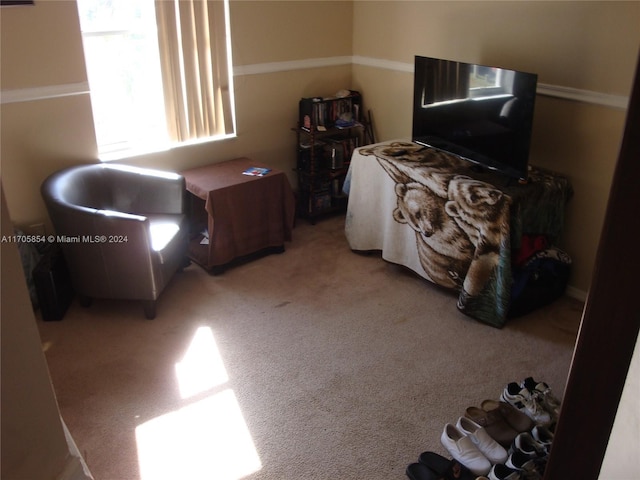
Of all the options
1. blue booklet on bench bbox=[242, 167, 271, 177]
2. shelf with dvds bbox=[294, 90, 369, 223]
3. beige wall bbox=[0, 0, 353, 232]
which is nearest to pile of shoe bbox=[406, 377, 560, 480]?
blue booklet on bench bbox=[242, 167, 271, 177]

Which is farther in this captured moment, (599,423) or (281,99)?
(281,99)

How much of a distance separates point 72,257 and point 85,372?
2.18 feet

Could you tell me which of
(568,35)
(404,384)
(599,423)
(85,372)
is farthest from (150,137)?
(599,423)

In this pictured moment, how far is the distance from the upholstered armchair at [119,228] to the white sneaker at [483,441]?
1728 millimetres

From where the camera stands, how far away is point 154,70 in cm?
363

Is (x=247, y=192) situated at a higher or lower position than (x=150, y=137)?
lower

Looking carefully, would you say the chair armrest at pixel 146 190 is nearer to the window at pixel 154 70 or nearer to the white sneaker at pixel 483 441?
the window at pixel 154 70

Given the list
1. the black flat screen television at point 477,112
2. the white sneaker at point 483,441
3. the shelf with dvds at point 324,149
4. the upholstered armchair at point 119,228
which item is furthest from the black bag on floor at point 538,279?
the upholstered armchair at point 119,228

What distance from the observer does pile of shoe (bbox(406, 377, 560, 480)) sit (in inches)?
80.2

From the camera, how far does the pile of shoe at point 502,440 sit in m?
2.04

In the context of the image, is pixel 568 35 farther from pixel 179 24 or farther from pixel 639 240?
pixel 639 240

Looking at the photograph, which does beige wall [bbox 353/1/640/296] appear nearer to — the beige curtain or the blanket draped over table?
the blanket draped over table

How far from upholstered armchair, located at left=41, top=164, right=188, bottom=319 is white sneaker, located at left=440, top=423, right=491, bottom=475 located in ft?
5.55

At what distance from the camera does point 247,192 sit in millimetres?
3566
